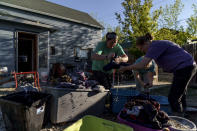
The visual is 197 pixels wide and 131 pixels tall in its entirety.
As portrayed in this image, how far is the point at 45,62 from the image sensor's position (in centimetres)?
819

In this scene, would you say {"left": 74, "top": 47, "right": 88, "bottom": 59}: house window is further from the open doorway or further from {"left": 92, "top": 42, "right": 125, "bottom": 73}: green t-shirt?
{"left": 92, "top": 42, "right": 125, "bottom": 73}: green t-shirt

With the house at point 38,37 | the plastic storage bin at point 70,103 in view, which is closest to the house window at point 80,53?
the house at point 38,37

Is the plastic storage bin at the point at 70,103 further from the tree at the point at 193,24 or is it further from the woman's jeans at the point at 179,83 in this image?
the tree at the point at 193,24

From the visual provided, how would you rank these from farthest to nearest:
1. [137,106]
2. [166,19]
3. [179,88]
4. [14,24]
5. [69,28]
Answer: [166,19] → [69,28] → [14,24] → [179,88] → [137,106]

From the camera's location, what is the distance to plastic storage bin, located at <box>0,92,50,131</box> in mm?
2135

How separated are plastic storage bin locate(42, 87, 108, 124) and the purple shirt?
4.57ft

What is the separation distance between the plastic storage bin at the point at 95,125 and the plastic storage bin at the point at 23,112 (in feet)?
2.62

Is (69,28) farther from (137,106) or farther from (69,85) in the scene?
(137,106)

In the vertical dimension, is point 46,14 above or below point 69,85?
above

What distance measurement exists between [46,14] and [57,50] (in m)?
2.51

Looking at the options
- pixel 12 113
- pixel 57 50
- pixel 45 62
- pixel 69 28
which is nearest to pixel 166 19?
pixel 69 28

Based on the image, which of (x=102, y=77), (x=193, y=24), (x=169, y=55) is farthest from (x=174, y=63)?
(x=193, y=24)

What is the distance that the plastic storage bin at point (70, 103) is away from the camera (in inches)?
99.0

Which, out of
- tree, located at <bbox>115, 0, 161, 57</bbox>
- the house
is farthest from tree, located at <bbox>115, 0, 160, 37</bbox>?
the house
